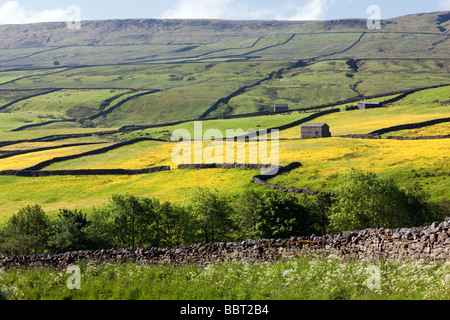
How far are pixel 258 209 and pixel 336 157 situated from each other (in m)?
33.5

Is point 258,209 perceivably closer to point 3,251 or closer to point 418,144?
point 3,251

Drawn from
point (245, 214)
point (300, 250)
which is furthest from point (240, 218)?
point (300, 250)

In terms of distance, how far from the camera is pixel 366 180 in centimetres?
4156

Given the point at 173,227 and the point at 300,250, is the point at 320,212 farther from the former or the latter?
the point at 300,250

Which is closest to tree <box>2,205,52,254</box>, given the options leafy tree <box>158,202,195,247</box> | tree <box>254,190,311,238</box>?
leafy tree <box>158,202,195,247</box>

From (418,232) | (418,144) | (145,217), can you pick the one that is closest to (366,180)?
(145,217)

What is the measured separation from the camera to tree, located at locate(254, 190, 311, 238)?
3931 centimetres

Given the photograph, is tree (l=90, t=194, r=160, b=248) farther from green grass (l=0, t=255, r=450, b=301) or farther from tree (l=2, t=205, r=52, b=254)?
green grass (l=0, t=255, r=450, b=301)

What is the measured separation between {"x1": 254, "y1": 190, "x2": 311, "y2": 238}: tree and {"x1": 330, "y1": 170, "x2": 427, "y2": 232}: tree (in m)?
2.62

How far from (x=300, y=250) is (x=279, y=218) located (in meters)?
18.8

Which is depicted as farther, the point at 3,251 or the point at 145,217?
the point at 145,217

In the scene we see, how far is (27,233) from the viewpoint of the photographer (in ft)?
135

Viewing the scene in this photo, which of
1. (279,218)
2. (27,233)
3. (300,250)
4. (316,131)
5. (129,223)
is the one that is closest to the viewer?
(300,250)

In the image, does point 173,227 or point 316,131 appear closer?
point 173,227
